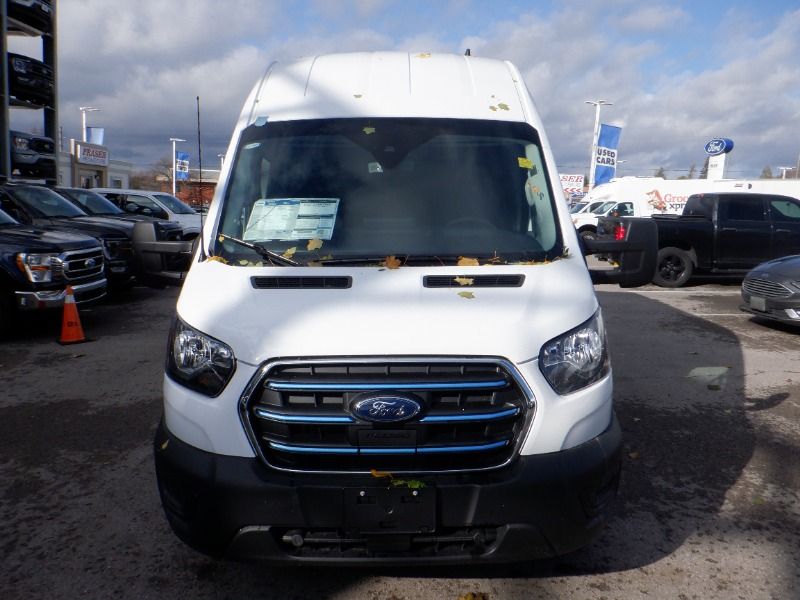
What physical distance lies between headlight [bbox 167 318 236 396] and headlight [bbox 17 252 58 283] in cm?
584

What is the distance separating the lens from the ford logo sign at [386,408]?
237 centimetres

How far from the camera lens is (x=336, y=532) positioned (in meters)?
2.41

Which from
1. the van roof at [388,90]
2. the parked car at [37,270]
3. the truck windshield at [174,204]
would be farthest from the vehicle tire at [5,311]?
the truck windshield at [174,204]

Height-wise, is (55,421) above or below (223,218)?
below

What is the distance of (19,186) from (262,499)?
10552mm

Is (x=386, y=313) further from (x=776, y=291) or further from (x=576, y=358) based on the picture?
(x=776, y=291)

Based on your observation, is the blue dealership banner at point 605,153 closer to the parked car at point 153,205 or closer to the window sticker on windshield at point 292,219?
the parked car at point 153,205

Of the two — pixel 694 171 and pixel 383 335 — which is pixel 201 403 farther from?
pixel 694 171

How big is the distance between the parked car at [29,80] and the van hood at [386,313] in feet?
69.4

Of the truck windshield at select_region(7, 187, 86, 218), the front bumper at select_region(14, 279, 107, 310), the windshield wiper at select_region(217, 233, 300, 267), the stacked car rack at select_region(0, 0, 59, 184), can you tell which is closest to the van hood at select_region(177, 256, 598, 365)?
the windshield wiper at select_region(217, 233, 300, 267)

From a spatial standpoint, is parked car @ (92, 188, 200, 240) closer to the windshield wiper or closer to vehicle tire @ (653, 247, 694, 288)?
vehicle tire @ (653, 247, 694, 288)

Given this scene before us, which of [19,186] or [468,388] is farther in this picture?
[19,186]

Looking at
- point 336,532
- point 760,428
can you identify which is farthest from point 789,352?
point 336,532

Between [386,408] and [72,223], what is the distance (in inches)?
381
